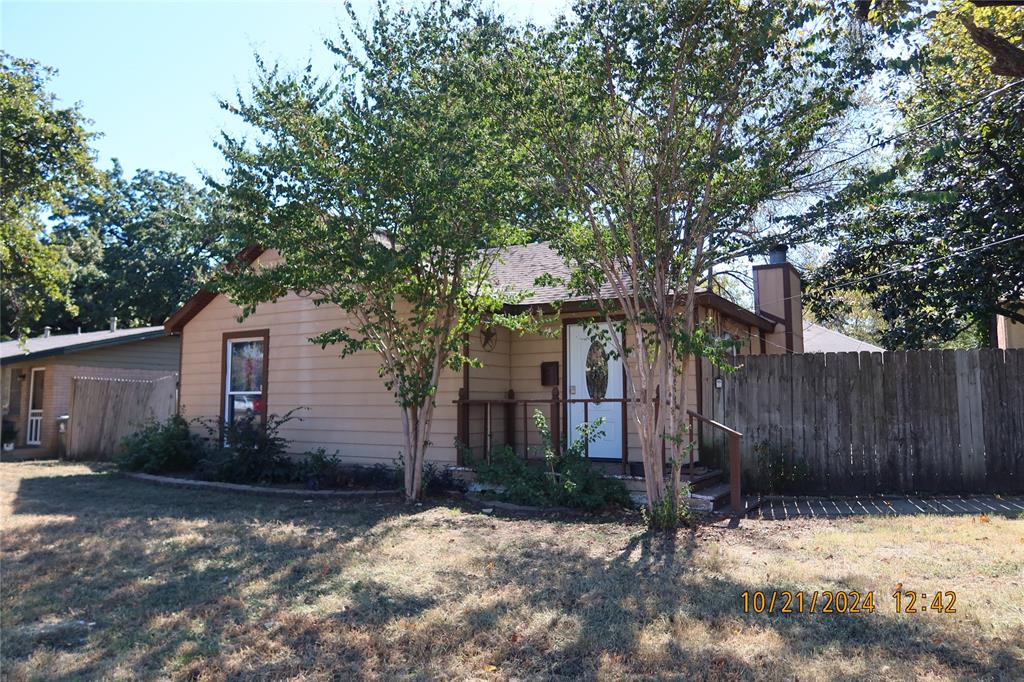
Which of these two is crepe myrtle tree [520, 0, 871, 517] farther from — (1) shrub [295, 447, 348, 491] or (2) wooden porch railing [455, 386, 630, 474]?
(1) shrub [295, 447, 348, 491]

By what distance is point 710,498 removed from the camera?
26.1 feet

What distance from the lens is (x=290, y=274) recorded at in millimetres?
8414

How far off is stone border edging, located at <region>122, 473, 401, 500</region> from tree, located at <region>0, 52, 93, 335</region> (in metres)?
4.23

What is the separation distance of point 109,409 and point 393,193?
11.8 metres

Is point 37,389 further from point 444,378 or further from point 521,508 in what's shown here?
point 521,508

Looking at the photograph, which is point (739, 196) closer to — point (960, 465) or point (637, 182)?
point (637, 182)

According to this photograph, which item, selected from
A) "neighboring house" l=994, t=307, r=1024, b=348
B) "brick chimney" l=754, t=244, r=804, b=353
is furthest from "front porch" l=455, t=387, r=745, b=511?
"neighboring house" l=994, t=307, r=1024, b=348

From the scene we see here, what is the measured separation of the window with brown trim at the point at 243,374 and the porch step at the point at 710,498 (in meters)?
7.67

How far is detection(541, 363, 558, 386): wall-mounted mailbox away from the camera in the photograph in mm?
10445

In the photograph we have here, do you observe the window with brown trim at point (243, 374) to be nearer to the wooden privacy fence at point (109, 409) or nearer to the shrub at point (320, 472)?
the shrub at point (320, 472)

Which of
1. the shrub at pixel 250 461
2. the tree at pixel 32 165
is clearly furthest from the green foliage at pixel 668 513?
the tree at pixel 32 165

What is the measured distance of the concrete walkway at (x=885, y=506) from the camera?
7684 mm

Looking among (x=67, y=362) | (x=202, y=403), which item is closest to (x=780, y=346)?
(x=202, y=403)

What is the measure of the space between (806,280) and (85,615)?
16.5 meters
